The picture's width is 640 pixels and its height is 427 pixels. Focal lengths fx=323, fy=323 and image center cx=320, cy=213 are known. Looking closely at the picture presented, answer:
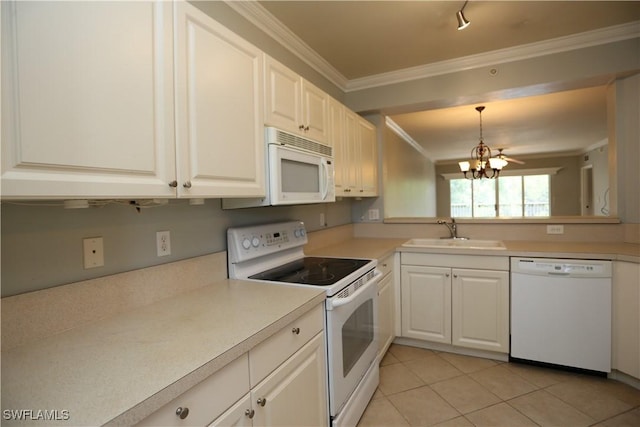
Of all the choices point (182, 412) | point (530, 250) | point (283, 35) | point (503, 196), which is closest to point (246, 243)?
point (182, 412)

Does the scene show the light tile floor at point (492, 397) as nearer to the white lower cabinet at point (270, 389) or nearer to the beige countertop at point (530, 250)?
the white lower cabinet at point (270, 389)

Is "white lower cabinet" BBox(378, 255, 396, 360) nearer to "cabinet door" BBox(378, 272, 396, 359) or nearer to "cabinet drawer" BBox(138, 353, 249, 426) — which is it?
"cabinet door" BBox(378, 272, 396, 359)

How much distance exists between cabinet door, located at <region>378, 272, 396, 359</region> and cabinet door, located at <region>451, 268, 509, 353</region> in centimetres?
47

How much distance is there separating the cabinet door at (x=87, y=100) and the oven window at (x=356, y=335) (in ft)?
3.68

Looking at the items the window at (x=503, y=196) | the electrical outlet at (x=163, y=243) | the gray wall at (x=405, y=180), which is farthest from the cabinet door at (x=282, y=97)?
the window at (x=503, y=196)

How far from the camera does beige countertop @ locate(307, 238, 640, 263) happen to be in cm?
211

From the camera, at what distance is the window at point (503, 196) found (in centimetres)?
802

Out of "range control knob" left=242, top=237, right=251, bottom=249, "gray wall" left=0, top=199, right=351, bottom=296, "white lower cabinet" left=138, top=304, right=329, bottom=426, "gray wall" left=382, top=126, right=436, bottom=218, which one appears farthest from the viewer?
"gray wall" left=382, top=126, right=436, bottom=218

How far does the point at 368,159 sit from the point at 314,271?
1502mm

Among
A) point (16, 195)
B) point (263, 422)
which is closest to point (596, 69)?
point (263, 422)

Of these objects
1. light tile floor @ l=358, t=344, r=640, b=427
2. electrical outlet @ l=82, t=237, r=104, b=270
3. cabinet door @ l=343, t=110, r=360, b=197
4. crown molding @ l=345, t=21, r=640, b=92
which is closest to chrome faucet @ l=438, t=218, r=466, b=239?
cabinet door @ l=343, t=110, r=360, b=197

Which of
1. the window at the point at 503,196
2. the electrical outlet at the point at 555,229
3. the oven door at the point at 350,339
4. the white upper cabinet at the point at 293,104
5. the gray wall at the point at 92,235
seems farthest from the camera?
the window at the point at 503,196

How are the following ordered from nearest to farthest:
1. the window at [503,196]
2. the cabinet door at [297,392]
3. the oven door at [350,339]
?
the cabinet door at [297,392] < the oven door at [350,339] < the window at [503,196]

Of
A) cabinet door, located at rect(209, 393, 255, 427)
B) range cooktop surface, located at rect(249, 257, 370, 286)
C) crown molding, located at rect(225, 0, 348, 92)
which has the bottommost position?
cabinet door, located at rect(209, 393, 255, 427)
